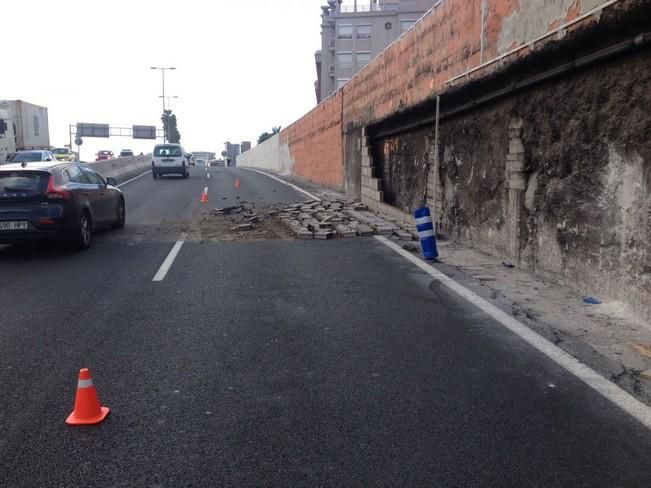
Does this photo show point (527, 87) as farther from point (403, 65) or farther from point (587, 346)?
point (403, 65)

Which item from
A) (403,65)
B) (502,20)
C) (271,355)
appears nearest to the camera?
(271,355)

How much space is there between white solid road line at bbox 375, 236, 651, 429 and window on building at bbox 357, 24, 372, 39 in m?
68.7

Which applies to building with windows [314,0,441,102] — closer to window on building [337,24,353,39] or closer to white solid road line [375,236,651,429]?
window on building [337,24,353,39]

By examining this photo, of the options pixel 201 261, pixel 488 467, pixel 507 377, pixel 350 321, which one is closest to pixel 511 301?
pixel 350 321

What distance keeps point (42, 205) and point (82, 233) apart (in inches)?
36.3

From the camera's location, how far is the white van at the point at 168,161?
1372 inches

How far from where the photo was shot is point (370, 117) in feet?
60.4

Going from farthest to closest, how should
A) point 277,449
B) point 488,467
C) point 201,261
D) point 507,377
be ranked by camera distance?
point 201,261 → point 507,377 → point 277,449 → point 488,467

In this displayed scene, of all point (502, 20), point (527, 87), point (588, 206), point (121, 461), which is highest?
point (502, 20)

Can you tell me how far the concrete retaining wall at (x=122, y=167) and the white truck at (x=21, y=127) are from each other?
409 centimetres

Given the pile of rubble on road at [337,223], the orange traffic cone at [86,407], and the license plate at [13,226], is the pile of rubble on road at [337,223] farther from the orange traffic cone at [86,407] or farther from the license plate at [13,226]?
the orange traffic cone at [86,407]

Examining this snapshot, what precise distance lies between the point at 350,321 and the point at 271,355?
1.29 meters

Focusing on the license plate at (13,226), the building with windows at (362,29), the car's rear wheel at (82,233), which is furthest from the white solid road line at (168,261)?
the building with windows at (362,29)

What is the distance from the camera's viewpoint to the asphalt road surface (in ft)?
11.4
